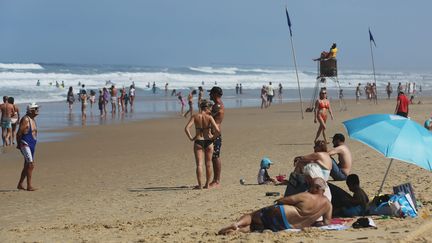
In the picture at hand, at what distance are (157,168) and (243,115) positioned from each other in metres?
15.3

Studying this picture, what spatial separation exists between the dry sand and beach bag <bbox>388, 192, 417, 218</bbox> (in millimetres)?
161

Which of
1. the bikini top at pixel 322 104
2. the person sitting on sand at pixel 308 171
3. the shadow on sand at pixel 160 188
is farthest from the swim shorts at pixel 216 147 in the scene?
the bikini top at pixel 322 104

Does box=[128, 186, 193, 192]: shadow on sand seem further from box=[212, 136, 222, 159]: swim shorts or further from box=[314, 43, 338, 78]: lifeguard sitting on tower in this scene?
box=[314, 43, 338, 78]: lifeguard sitting on tower

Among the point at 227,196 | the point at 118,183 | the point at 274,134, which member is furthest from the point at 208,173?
the point at 274,134

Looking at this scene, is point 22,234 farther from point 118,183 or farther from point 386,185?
point 386,185

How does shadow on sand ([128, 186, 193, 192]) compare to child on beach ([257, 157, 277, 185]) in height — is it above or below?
below

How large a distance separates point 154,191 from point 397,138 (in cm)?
438

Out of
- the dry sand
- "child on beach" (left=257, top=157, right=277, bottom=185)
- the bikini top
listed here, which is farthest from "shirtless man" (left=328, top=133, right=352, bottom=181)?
the bikini top

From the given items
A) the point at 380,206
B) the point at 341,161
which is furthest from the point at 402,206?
the point at 341,161

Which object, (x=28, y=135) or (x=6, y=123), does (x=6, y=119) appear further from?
(x=28, y=135)

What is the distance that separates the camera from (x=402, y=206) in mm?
7879

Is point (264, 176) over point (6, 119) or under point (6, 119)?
under

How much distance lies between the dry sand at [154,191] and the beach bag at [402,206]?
16 centimetres

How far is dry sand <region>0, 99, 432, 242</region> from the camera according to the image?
7.28 m
